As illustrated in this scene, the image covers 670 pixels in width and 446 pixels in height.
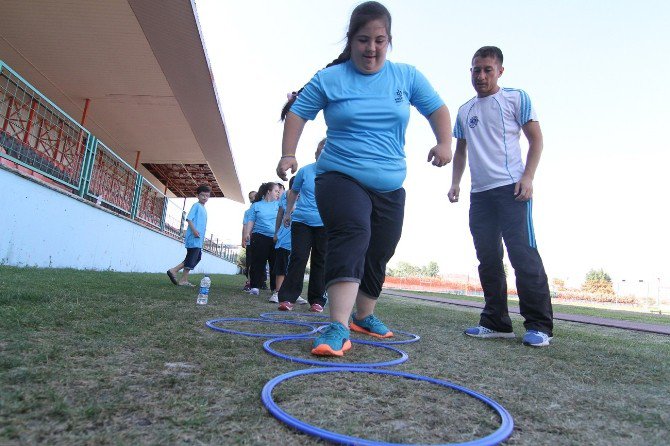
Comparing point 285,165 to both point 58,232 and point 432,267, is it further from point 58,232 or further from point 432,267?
point 432,267

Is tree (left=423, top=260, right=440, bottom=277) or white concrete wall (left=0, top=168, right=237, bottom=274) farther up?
tree (left=423, top=260, right=440, bottom=277)

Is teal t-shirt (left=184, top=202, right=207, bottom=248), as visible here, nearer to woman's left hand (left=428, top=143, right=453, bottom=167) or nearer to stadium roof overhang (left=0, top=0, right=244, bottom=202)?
stadium roof overhang (left=0, top=0, right=244, bottom=202)

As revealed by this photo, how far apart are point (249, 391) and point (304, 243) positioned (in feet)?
10.7

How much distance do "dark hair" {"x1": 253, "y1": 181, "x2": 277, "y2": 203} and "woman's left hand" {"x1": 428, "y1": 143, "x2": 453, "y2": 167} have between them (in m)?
4.74

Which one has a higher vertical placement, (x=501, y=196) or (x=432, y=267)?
(x=432, y=267)

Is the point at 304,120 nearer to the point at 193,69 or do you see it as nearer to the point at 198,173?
the point at 193,69

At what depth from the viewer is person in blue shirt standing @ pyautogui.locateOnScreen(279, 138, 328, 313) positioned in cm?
454

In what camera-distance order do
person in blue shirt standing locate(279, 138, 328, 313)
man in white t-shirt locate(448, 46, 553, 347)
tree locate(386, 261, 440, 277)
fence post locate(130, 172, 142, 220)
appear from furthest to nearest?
1. tree locate(386, 261, 440, 277)
2. fence post locate(130, 172, 142, 220)
3. person in blue shirt standing locate(279, 138, 328, 313)
4. man in white t-shirt locate(448, 46, 553, 347)

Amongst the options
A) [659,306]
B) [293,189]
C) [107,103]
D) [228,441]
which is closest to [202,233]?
[293,189]

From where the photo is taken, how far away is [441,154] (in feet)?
8.59

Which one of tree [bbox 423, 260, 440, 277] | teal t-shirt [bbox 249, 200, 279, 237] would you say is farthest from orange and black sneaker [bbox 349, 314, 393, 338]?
tree [bbox 423, 260, 440, 277]

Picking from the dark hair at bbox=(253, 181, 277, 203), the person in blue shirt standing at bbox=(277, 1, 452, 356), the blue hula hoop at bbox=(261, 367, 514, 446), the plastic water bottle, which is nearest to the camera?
the blue hula hoop at bbox=(261, 367, 514, 446)

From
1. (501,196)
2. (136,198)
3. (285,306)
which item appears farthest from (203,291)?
(136,198)

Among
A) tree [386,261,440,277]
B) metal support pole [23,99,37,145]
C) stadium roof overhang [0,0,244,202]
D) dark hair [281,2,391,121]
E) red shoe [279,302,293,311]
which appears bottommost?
red shoe [279,302,293,311]
